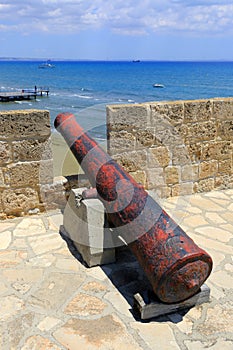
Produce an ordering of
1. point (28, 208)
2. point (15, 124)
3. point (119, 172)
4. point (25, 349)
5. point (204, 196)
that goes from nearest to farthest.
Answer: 1. point (25, 349)
2. point (119, 172)
3. point (15, 124)
4. point (28, 208)
5. point (204, 196)

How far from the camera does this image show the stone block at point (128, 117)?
427 cm

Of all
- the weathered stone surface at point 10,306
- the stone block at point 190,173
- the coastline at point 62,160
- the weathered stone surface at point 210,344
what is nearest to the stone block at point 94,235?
the weathered stone surface at point 10,306

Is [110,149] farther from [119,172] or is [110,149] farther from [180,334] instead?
[180,334]

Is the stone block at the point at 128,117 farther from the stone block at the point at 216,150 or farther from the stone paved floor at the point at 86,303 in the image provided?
the stone paved floor at the point at 86,303

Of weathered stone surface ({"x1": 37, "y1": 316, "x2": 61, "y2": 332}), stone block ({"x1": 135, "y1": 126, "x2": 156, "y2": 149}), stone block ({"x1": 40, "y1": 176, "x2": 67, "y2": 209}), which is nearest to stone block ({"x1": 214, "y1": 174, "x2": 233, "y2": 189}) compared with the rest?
stone block ({"x1": 135, "y1": 126, "x2": 156, "y2": 149})

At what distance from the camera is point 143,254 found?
2.46m

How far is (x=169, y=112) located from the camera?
14.9ft

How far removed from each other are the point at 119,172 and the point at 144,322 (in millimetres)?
1122

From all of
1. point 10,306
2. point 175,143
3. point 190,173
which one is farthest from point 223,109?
point 10,306

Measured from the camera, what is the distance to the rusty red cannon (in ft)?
7.45

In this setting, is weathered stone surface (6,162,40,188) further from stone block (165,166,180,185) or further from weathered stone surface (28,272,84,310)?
stone block (165,166,180,185)

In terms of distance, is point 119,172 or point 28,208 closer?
point 119,172

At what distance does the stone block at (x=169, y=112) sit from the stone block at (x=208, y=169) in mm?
737

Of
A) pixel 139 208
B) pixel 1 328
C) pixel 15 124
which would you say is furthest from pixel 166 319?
pixel 15 124
